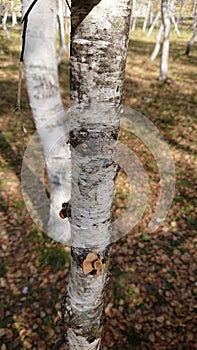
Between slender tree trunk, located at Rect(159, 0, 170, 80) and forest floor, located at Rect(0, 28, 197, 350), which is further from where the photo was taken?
slender tree trunk, located at Rect(159, 0, 170, 80)

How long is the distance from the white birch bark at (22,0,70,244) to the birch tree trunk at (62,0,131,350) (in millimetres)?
1906

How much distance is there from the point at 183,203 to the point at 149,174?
3.68 feet

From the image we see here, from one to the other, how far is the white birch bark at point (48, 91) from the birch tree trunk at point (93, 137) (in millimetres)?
1906

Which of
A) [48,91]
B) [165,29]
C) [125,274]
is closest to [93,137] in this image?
[48,91]

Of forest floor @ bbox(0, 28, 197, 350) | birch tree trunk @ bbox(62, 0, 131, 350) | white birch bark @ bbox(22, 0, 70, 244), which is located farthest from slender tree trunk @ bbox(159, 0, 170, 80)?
birch tree trunk @ bbox(62, 0, 131, 350)

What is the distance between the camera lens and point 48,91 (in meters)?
3.06

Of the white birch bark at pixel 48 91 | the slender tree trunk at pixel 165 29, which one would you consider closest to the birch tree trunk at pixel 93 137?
the white birch bark at pixel 48 91

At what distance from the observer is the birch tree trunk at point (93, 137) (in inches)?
35.0

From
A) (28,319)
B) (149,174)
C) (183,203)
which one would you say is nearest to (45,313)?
(28,319)

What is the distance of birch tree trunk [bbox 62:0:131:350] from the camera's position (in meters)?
0.89

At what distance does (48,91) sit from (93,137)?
2.22 meters

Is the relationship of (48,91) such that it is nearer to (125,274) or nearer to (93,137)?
(93,137)

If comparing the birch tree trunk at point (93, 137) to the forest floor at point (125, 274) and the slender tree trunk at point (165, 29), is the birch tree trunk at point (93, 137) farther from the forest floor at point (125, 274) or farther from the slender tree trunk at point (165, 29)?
the slender tree trunk at point (165, 29)

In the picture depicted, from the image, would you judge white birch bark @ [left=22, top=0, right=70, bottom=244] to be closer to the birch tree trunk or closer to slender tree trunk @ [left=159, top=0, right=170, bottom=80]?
the birch tree trunk
